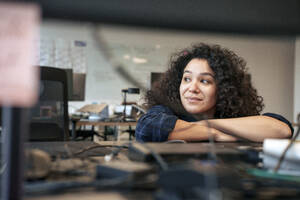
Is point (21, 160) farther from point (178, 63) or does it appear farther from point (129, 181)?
point (178, 63)

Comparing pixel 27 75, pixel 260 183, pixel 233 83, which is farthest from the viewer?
pixel 233 83

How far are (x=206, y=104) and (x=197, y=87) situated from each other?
83mm

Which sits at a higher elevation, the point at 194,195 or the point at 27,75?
the point at 27,75

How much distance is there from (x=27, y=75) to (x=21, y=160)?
0.27ft

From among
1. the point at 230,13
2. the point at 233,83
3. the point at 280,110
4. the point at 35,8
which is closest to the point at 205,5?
the point at 230,13

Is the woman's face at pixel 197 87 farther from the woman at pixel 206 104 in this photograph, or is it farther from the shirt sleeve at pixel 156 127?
the shirt sleeve at pixel 156 127

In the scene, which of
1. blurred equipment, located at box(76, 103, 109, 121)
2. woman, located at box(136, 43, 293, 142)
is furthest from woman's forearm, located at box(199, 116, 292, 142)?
A: blurred equipment, located at box(76, 103, 109, 121)

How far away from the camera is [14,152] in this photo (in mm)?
288

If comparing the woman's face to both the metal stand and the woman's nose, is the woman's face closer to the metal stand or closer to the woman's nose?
the woman's nose

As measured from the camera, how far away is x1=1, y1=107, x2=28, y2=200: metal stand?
0.92 feet

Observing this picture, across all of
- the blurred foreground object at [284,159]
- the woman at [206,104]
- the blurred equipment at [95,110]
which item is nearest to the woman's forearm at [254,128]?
the woman at [206,104]

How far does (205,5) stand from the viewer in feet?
1.00

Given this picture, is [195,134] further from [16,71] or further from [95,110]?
[95,110]

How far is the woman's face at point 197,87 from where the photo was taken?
1086mm
